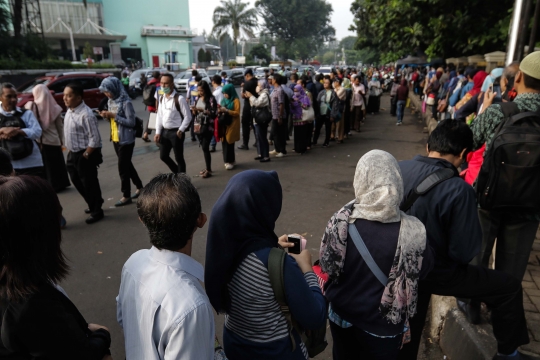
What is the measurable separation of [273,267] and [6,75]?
885 inches

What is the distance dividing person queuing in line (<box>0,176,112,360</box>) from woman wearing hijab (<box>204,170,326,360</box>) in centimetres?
56

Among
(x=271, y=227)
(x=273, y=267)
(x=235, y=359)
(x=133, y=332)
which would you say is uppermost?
(x=271, y=227)

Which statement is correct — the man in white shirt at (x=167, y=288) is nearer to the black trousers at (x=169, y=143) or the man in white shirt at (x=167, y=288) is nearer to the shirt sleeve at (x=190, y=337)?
the shirt sleeve at (x=190, y=337)

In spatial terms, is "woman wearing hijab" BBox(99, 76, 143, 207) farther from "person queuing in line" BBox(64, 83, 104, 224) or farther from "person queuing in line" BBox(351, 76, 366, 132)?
"person queuing in line" BBox(351, 76, 366, 132)

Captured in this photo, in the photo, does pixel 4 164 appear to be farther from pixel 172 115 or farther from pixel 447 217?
pixel 172 115

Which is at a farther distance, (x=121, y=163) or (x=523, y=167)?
(x=121, y=163)

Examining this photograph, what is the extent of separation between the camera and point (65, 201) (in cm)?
605

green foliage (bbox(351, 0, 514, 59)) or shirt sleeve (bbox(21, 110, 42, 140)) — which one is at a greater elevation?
green foliage (bbox(351, 0, 514, 59))

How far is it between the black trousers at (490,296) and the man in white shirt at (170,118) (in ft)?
15.1

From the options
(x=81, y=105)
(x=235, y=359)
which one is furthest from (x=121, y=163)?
(x=235, y=359)

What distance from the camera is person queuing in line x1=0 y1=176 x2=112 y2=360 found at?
4.13ft

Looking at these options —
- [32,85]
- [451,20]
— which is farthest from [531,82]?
[32,85]

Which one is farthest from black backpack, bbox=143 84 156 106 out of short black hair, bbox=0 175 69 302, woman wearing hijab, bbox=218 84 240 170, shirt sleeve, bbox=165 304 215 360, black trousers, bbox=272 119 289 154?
shirt sleeve, bbox=165 304 215 360

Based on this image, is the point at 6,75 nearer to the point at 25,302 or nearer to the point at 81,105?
the point at 81,105
